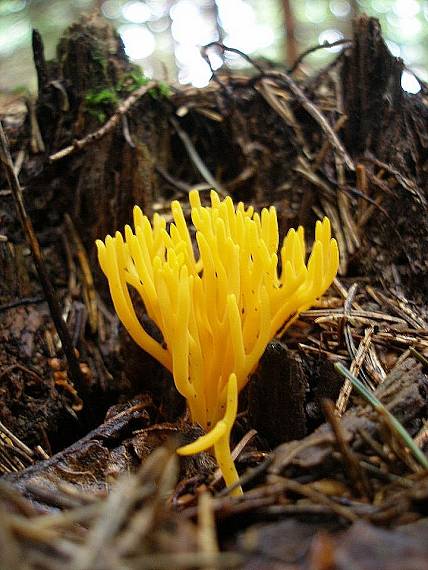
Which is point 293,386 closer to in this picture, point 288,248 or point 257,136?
point 288,248

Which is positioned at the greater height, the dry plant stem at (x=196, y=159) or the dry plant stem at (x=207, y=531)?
the dry plant stem at (x=196, y=159)

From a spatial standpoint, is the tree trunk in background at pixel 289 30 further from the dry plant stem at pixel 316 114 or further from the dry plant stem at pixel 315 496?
the dry plant stem at pixel 315 496

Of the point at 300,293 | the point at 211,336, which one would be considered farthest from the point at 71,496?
the point at 300,293

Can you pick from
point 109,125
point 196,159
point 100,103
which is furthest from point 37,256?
point 196,159

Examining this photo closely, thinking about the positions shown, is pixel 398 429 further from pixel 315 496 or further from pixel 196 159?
pixel 196 159

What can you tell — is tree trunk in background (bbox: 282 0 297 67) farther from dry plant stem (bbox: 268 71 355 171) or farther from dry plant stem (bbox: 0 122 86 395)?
dry plant stem (bbox: 0 122 86 395)

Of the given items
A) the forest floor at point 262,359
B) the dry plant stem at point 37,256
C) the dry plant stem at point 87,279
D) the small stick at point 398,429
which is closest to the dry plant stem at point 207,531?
the forest floor at point 262,359

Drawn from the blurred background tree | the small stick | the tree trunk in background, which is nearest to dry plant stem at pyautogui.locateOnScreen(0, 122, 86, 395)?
the small stick
